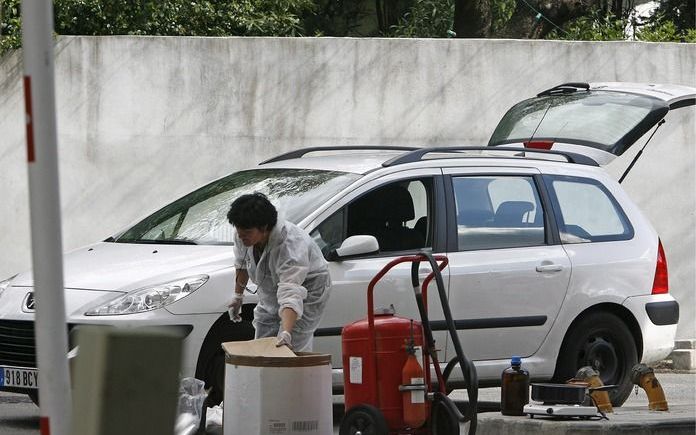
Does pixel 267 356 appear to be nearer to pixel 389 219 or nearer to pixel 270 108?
pixel 389 219

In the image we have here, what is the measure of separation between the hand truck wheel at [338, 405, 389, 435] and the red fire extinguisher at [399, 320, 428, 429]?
0.14 m

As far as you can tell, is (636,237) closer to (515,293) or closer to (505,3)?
(515,293)

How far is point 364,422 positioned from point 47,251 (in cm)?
317

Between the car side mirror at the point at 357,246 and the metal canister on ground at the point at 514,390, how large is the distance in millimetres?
1071

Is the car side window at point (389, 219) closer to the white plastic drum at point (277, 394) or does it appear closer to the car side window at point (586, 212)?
the car side window at point (586, 212)

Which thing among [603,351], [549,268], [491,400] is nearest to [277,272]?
[549,268]

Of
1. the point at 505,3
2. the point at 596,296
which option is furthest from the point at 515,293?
the point at 505,3

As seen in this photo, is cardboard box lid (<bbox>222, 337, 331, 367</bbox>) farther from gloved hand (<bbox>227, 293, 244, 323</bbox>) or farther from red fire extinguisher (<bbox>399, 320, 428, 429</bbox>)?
gloved hand (<bbox>227, 293, 244, 323</bbox>)

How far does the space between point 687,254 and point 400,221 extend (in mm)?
4808

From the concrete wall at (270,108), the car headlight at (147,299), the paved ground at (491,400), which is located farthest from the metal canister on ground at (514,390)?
the concrete wall at (270,108)

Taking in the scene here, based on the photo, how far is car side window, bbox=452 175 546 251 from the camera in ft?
29.7

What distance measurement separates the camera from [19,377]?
7.89m

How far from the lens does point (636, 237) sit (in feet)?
31.3

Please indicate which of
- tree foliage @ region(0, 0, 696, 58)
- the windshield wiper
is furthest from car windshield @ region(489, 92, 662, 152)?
tree foliage @ region(0, 0, 696, 58)
